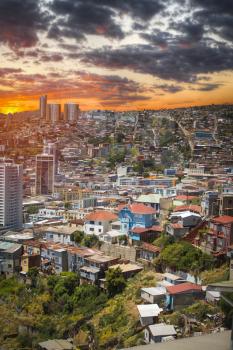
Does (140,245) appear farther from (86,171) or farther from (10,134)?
(86,171)

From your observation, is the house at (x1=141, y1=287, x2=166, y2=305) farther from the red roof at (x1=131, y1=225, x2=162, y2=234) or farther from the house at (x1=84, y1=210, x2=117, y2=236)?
the house at (x1=84, y1=210, x2=117, y2=236)

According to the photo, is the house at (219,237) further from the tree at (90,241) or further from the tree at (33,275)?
the tree at (33,275)

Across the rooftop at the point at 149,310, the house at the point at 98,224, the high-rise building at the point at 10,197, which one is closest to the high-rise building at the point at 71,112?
the high-rise building at the point at 10,197

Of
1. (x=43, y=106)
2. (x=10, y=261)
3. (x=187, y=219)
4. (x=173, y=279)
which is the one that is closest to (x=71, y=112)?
(x=43, y=106)

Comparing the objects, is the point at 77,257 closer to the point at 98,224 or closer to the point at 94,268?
the point at 94,268

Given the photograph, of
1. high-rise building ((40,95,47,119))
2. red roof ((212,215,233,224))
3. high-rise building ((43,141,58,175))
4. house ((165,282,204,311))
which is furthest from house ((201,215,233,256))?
high-rise building ((43,141,58,175))

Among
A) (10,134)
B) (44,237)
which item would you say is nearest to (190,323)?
(44,237)
